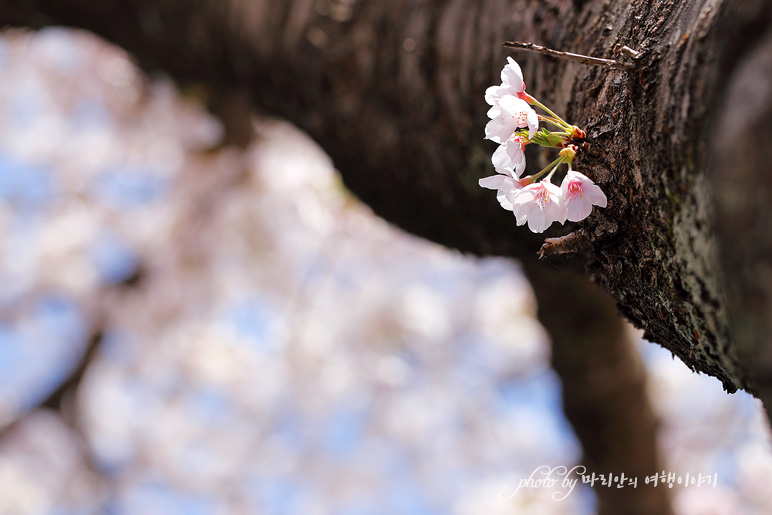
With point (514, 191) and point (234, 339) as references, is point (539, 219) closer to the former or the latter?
point (514, 191)

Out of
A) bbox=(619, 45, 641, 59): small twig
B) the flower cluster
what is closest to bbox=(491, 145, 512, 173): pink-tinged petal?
the flower cluster

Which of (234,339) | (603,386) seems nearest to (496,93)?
(603,386)

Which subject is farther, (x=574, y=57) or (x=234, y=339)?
(x=234, y=339)

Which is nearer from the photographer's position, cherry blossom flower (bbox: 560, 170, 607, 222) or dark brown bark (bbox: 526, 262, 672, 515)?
cherry blossom flower (bbox: 560, 170, 607, 222)

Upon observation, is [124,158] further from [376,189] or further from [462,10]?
[462,10]

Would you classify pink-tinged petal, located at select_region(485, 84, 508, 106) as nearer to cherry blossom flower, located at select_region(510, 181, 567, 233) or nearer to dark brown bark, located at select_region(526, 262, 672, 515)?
cherry blossom flower, located at select_region(510, 181, 567, 233)

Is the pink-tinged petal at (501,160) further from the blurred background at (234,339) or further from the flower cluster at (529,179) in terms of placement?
the blurred background at (234,339)

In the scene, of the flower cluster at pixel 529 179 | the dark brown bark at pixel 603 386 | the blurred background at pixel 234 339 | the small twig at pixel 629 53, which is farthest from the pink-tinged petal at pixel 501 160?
the blurred background at pixel 234 339

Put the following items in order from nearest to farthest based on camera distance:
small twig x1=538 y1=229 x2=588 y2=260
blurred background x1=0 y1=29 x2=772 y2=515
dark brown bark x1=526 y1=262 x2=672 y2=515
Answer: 1. small twig x1=538 y1=229 x2=588 y2=260
2. dark brown bark x1=526 y1=262 x2=672 y2=515
3. blurred background x1=0 y1=29 x2=772 y2=515
